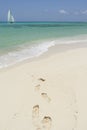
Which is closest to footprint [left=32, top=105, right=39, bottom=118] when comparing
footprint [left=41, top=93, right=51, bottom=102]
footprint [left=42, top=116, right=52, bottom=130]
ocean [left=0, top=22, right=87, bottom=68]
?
footprint [left=42, top=116, right=52, bottom=130]

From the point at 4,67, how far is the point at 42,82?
1723 mm

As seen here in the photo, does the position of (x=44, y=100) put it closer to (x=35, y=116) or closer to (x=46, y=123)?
(x=35, y=116)

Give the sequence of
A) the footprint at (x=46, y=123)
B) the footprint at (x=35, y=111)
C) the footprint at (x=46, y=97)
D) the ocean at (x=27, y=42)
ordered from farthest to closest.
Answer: the ocean at (x=27, y=42), the footprint at (x=46, y=97), the footprint at (x=35, y=111), the footprint at (x=46, y=123)

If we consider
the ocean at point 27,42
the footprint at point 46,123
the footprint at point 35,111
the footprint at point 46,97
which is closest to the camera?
the footprint at point 46,123

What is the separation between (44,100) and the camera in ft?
12.5

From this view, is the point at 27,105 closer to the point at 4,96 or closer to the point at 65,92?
the point at 4,96

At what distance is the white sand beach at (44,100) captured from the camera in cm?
326

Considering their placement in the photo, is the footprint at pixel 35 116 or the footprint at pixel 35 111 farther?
the footprint at pixel 35 111

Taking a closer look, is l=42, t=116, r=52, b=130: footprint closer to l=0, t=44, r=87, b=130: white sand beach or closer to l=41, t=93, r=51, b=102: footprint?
l=0, t=44, r=87, b=130: white sand beach

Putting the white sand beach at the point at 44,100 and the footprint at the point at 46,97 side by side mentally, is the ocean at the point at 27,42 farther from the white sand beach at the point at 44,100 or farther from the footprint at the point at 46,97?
the footprint at the point at 46,97

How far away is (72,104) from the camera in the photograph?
372 cm

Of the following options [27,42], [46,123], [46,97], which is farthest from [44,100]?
[27,42]

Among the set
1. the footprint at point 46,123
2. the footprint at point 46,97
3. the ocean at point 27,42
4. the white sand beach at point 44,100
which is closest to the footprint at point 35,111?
the white sand beach at point 44,100

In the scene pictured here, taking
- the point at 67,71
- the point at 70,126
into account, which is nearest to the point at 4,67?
the point at 67,71
